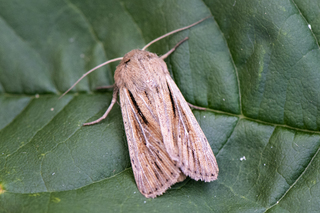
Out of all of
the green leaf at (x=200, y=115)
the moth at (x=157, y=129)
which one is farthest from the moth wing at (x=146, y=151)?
the green leaf at (x=200, y=115)

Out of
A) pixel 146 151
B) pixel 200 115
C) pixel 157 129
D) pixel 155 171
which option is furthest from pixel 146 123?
pixel 200 115

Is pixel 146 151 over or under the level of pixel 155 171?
over

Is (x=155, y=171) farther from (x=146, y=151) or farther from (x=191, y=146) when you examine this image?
(x=191, y=146)

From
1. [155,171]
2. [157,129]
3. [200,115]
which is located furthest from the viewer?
[200,115]

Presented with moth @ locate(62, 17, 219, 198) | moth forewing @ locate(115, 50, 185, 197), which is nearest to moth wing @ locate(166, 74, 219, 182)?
moth @ locate(62, 17, 219, 198)

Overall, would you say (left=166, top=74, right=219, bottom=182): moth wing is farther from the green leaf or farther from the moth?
the green leaf

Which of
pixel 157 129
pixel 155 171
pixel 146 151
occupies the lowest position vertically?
pixel 155 171

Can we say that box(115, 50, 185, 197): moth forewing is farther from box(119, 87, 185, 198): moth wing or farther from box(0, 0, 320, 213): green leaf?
box(0, 0, 320, 213): green leaf
